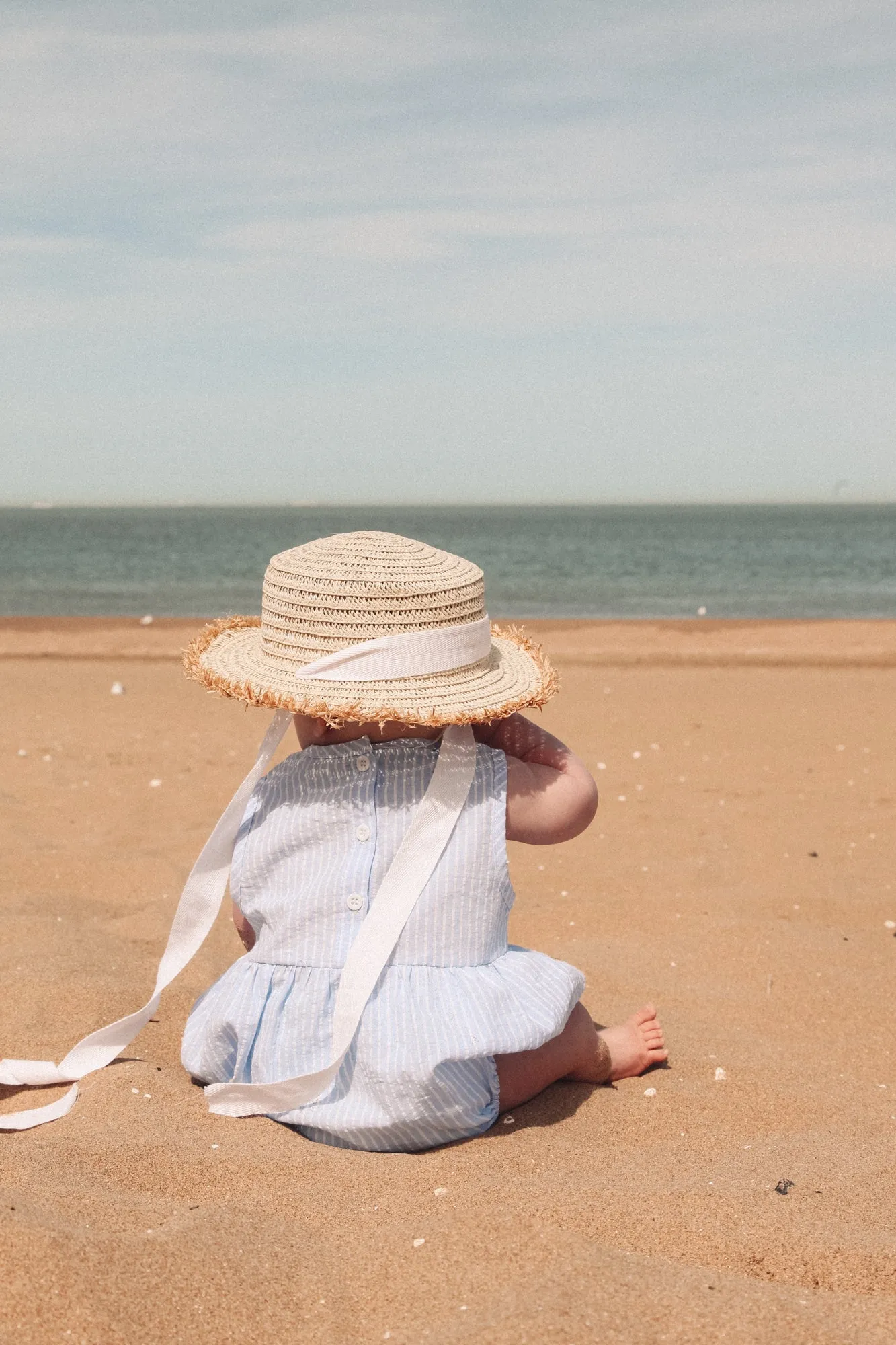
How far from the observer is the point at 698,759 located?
6.73m

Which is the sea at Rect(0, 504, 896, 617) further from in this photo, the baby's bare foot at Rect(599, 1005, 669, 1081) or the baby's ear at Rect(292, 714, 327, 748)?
the baby's ear at Rect(292, 714, 327, 748)

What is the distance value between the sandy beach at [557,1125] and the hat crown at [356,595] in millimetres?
1088

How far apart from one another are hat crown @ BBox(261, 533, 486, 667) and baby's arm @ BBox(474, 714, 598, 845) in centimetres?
33

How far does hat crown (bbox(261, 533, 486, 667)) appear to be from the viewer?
2633mm

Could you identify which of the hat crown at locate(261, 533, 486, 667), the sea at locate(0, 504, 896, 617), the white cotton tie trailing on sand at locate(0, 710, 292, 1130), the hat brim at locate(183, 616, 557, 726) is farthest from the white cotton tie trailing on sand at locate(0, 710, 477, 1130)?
the sea at locate(0, 504, 896, 617)

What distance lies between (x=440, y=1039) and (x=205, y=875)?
735 mm

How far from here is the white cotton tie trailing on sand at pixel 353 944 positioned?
2.57 meters

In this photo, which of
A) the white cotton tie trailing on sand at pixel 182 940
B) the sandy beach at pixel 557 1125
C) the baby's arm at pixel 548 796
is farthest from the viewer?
the white cotton tie trailing on sand at pixel 182 940

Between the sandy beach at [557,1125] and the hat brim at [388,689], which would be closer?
the sandy beach at [557,1125]

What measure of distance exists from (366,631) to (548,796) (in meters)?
0.56

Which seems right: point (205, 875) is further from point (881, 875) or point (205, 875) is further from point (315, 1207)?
point (881, 875)

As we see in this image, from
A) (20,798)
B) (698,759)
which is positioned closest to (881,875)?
(698,759)

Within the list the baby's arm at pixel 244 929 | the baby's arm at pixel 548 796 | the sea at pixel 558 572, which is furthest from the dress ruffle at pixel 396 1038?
the sea at pixel 558 572

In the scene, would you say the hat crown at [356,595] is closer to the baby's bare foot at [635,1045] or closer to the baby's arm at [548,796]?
the baby's arm at [548,796]
